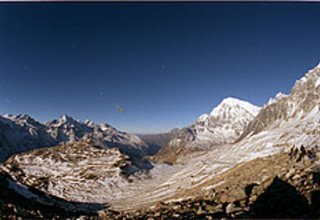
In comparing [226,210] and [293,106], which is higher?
[293,106]

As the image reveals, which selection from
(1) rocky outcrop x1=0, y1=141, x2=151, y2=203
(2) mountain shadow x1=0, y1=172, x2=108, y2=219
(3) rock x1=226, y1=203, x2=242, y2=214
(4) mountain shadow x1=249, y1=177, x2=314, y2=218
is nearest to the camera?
(4) mountain shadow x1=249, y1=177, x2=314, y2=218

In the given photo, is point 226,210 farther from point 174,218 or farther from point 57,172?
point 57,172

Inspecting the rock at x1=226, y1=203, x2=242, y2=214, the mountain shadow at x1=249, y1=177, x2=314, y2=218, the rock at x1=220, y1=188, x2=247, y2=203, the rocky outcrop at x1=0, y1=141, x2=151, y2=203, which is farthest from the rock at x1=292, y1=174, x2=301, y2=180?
the rocky outcrop at x1=0, y1=141, x2=151, y2=203

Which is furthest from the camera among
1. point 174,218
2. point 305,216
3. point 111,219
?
point 111,219

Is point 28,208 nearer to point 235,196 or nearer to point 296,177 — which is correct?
point 235,196

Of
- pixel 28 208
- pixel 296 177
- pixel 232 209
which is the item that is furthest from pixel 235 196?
pixel 28 208

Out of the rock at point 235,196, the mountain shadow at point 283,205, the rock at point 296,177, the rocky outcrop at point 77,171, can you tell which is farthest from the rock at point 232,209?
the rocky outcrop at point 77,171

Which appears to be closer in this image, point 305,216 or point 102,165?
point 305,216

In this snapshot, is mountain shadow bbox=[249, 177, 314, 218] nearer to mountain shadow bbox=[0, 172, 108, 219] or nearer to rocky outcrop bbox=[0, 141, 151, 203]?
mountain shadow bbox=[0, 172, 108, 219]

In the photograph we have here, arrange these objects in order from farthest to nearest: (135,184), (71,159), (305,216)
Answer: (71,159) → (135,184) → (305,216)

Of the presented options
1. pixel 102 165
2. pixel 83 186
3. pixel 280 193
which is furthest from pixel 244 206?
pixel 102 165

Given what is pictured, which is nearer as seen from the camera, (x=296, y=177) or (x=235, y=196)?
(x=296, y=177)
